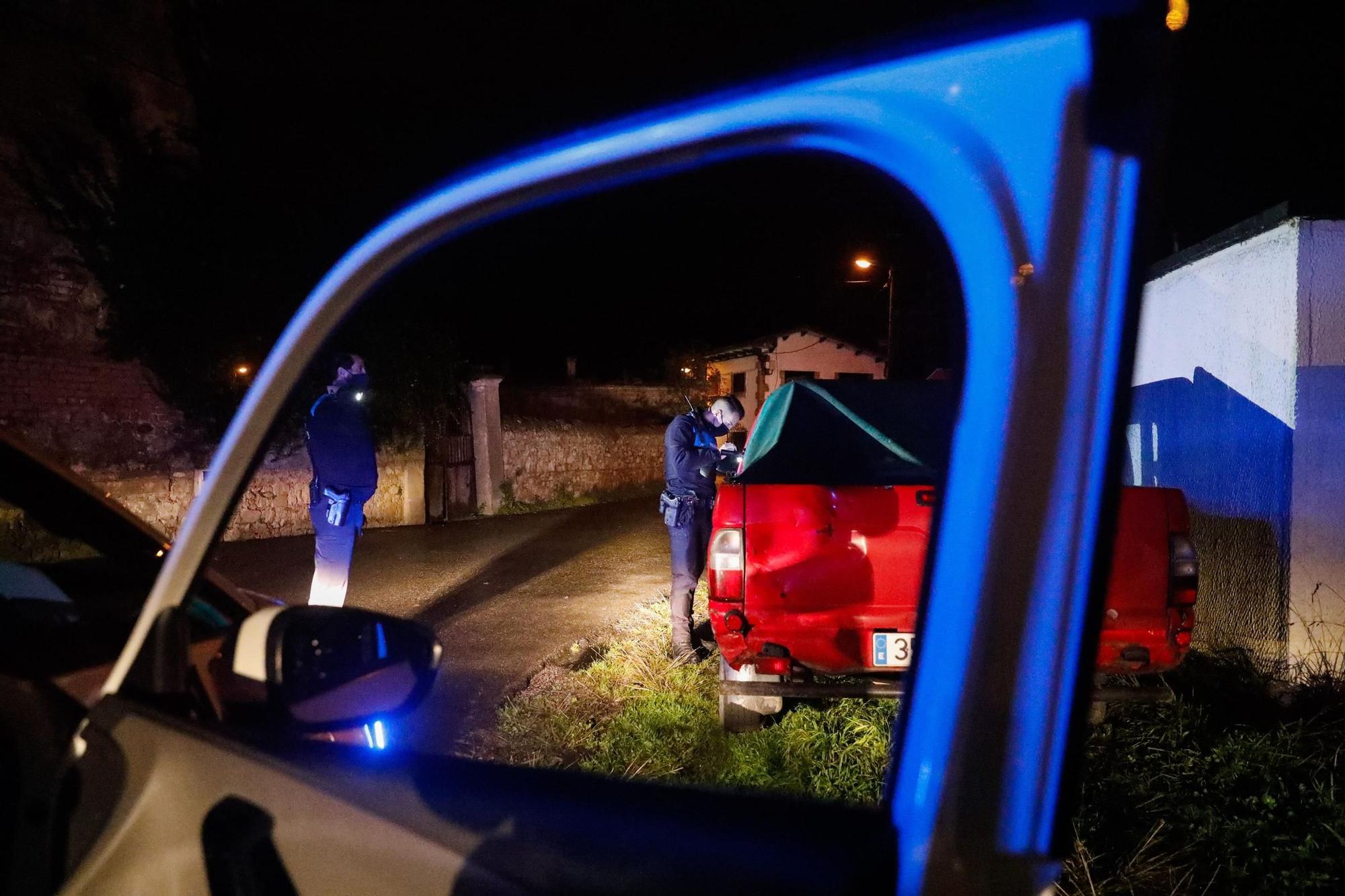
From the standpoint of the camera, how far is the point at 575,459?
54.3 ft

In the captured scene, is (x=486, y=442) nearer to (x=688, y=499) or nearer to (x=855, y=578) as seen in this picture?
(x=688, y=499)

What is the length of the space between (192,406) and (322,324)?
1188cm

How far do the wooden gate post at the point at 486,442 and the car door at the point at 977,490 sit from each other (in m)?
13.7

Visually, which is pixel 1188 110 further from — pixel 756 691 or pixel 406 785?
pixel 756 691

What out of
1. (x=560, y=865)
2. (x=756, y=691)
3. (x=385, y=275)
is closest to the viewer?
(x=560, y=865)

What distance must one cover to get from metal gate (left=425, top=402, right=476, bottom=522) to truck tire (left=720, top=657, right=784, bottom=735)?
9.94 meters

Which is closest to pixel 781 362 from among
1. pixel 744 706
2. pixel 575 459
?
pixel 575 459

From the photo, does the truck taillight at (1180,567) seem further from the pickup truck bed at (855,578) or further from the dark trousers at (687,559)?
the dark trousers at (687,559)

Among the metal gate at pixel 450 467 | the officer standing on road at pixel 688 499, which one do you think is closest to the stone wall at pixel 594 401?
the metal gate at pixel 450 467

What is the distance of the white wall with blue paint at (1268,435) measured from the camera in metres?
4.00

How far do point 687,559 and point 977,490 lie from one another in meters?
4.23

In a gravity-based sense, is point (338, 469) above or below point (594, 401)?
below

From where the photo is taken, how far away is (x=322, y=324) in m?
1.14

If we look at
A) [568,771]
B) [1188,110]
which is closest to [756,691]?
[568,771]
